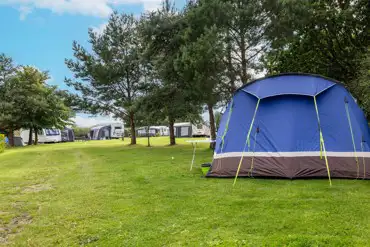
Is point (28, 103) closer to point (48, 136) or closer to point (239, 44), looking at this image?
point (48, 136)

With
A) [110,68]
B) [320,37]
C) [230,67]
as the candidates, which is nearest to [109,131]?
[110,68]

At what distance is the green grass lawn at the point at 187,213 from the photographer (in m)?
3.09

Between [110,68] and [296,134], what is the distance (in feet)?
45.3

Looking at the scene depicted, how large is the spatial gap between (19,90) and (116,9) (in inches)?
392

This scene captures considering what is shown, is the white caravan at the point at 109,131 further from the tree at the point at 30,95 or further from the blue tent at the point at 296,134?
the blue tent at the point at 296,134

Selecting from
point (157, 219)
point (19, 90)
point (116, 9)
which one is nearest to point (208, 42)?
point (157, 219)

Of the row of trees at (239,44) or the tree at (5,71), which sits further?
the tree at (5,71)

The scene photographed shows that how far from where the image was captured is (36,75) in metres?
24.9

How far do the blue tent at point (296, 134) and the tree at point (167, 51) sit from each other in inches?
217

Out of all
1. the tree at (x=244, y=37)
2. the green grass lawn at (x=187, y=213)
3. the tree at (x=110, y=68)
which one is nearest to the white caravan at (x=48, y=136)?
the tree at (x=110, y=68)

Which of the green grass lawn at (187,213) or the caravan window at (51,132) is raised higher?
the caravan window at (51,132)

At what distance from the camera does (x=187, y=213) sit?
3895 mm

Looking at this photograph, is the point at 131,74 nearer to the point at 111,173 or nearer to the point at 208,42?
the point at 208,42

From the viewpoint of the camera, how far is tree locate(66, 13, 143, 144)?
1803 centimetres
